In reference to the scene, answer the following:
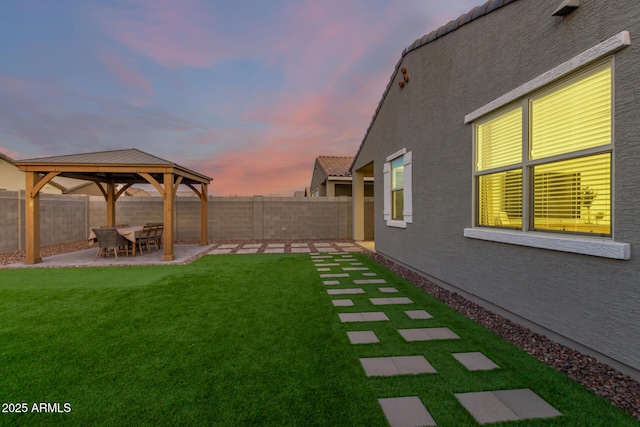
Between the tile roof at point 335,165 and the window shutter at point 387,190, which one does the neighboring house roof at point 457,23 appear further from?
the tile roof at point 335,165

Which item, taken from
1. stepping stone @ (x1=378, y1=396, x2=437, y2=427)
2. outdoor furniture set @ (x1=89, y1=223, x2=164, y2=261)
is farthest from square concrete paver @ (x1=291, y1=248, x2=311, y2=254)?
stepping stone @ (x1=378, y1=396, x2=437, y2=427)

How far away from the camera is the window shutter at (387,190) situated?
7555 mm

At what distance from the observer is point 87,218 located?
11664 millimetres

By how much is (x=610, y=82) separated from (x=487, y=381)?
2651 millimetres

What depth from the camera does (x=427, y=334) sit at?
305 centimetres

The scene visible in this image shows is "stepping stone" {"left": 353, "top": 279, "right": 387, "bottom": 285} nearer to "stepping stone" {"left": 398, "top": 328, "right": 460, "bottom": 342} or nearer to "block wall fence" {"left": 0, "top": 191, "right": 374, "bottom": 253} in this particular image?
"stepping stone" {"left": 398, "top": 328, "right": 460, "bottom": 342}

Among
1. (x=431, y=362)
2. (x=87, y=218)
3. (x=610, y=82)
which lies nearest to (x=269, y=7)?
(x=610, y=82)

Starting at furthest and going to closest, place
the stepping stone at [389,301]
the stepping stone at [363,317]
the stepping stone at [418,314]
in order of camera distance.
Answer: the stepping stone at [389,301] < the stepping stone at [418,314] < the stepping stone at [363,317]

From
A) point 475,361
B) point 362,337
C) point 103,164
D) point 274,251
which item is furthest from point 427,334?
point 103,164

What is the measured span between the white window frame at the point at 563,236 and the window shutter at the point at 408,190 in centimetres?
226

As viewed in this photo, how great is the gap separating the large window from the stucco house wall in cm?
20

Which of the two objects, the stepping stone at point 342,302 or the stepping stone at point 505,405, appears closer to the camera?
the stepping stone at point 505,405

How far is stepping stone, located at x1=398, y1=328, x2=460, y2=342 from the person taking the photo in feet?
9.65

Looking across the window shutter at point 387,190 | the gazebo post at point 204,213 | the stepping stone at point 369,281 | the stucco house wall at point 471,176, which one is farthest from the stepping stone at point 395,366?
the gazebo post at point 204,213
